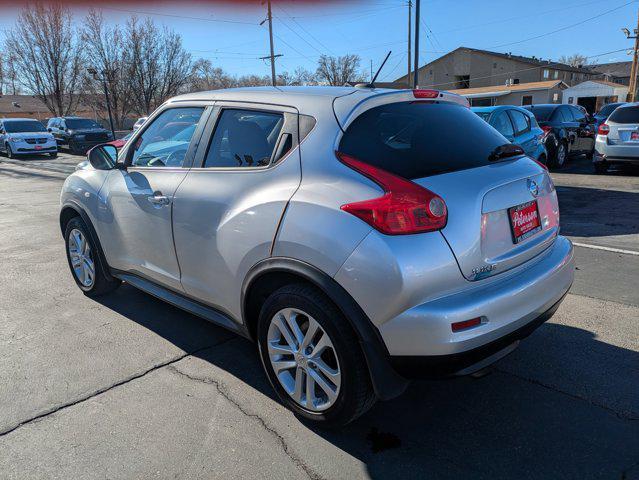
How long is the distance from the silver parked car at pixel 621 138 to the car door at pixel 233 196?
1084 cm

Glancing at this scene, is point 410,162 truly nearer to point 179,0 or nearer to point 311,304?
point 311,304

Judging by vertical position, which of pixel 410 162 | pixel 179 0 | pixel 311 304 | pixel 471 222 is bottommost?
pixel 311 304

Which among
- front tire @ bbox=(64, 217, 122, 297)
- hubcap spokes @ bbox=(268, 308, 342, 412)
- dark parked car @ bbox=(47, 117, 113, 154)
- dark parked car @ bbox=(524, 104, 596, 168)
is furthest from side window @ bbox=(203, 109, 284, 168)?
dark parked car @ bbox=(47, 117, 113, 154)

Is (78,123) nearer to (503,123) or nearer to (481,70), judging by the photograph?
(503,123)

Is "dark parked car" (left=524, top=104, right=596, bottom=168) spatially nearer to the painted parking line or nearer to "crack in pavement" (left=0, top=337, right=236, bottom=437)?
the painted parking line

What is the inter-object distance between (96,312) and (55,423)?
169 centimetres

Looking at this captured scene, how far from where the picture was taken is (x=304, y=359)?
2594 millimetres

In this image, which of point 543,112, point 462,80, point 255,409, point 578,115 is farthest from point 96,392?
point 462,80

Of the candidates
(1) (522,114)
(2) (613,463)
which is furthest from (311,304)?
(1) (522,114)

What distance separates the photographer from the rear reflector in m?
2.13

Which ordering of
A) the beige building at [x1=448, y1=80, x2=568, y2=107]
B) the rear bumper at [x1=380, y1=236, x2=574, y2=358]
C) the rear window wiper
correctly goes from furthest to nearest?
the beige building at [x1=448, y1=80, x2=568, y2=107], the rear window wiper, the rear bumper at [x1=380, y1=236, x2=574, y2=358]

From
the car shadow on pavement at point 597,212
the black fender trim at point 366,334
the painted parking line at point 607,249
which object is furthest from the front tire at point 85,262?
the car shadow on pavement at point 597,212

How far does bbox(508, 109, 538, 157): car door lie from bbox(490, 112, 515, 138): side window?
0.13 metres

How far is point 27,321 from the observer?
419cm
